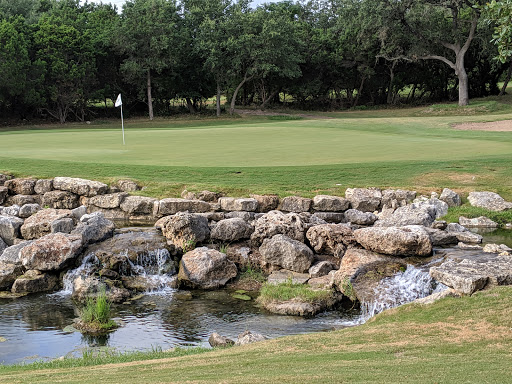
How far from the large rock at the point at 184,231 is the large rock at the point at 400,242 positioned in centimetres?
464

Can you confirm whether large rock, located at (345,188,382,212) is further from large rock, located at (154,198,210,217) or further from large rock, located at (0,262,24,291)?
large rock, located at (0,262,24,291)

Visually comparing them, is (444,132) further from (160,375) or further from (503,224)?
(160,375)

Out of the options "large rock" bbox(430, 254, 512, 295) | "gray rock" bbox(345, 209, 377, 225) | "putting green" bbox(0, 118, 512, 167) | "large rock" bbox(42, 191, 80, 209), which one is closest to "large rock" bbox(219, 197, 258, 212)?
"gray rock" bbox(345, 209, 377, 225)

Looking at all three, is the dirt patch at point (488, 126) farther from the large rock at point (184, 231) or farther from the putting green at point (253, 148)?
the large rock at point (184, 231)

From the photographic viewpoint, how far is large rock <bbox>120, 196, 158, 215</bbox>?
20594 millimetres

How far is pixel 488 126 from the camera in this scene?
39031 mm

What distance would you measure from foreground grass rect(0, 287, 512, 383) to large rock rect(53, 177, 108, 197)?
1327 centimetres

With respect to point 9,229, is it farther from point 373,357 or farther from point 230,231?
point 373,357

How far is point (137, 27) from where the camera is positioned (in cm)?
5550

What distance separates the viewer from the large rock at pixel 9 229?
17.6 meters

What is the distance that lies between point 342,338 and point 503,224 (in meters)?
11.7

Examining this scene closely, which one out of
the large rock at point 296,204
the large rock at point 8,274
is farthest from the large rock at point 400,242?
the large rock at point 8,274

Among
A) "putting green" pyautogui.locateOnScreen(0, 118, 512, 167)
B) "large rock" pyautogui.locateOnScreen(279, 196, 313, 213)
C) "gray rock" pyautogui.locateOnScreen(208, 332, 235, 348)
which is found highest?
"putting green" pyautogui.locateOnScreen(0, 118, 512, 167)

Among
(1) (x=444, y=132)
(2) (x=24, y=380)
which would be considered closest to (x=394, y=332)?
(2) (x=24, y=380)
